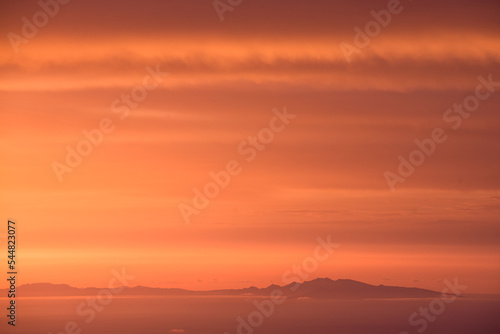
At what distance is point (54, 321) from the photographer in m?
132

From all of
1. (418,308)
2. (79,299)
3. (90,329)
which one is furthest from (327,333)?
(79,299)

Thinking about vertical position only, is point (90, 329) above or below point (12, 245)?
above

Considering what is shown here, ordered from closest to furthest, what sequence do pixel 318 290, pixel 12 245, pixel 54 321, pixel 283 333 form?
pixel 12 245
pixel 54 321
pixel 318 290
pixel 283 333

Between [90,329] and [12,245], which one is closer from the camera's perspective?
[12,245]

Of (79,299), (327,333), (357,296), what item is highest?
(357,296)

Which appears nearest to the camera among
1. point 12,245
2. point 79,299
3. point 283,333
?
point 12,245

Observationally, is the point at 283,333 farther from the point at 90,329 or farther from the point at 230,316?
the point at 90,329

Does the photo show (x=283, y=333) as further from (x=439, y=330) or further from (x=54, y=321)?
(x=54, y=321)

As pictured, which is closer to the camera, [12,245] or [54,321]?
[12,245]

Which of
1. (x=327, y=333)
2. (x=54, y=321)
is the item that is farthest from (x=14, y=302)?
(x=327, y=333)

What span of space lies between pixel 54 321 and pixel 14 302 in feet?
389

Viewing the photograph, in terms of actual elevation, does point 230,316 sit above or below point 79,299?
above

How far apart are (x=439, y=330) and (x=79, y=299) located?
4312 inches

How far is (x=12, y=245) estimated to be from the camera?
759 inches
